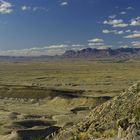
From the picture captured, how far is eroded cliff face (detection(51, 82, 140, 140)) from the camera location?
7.64 metres

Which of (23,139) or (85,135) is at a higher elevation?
(85,135)

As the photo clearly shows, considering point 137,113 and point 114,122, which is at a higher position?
point 137,113

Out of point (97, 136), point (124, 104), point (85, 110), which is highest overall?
point (124, 104)

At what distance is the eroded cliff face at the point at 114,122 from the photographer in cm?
764

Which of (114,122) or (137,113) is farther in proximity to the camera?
(114,122)

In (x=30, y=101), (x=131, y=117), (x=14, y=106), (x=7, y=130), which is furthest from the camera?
(x=30, y=101)

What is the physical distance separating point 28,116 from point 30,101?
17.3 metres

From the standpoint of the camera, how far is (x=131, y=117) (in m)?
7.88

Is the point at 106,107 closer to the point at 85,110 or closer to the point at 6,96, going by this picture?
the point at 85,110

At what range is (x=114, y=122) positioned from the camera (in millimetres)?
8055

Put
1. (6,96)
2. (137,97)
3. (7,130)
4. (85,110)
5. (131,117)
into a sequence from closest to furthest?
1. (131,117)
2. (137,97)
3. (7,130)
4. (85,110)
5. (6,96)

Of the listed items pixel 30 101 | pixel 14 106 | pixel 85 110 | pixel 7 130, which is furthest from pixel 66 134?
pixel 30 101

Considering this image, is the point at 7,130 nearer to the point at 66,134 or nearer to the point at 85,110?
the point at 85,110

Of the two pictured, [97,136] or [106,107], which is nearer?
[97,136]
